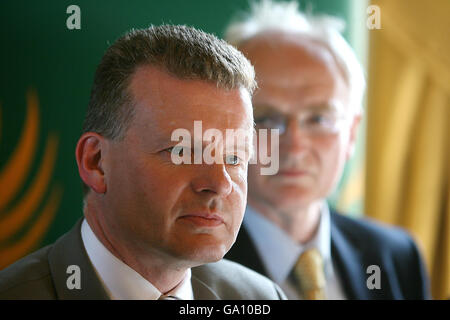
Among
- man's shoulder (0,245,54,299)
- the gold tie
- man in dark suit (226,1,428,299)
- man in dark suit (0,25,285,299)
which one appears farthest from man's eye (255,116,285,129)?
man's shoulder (0,245,54,299)

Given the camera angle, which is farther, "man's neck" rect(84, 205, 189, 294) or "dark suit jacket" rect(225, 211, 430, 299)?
"dark suit jacket" rect(225, 211, 430, 299)

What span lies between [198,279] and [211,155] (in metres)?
0.19

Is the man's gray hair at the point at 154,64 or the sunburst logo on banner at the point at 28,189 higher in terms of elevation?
the man's gray hair at the point at 154,64

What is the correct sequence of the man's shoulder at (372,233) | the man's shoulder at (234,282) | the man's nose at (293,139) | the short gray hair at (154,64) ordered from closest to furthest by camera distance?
the short gray hair at (154,64), the man's shoulder at (234,282), the man's nose at (293,139), the man's shoulder at (372,233)

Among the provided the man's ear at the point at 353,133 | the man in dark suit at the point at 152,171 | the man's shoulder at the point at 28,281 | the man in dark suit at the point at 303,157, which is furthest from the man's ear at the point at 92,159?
the man's ear at the point at 353,133

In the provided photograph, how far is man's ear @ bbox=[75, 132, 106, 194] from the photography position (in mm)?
767

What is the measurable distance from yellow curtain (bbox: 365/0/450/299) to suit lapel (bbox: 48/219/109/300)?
0.56 meters

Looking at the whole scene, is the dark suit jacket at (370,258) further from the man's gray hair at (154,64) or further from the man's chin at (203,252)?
the man's gray hair at (154,64)

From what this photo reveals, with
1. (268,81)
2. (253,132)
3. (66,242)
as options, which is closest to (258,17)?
(268,81)

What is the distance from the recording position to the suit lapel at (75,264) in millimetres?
774

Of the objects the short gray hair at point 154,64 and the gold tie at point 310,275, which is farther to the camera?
the gold tie at point 310,275

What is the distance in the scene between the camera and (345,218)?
1.08 m

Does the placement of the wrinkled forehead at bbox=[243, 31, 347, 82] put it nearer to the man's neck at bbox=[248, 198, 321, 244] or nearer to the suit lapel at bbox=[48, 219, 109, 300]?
the man's neck at bbox=[248, 198, 321, 244]

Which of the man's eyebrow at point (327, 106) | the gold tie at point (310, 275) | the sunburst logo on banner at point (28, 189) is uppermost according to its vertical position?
the man's eyebrow at point (327, 106)
